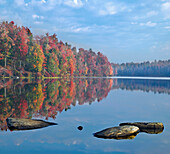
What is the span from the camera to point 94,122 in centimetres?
1430

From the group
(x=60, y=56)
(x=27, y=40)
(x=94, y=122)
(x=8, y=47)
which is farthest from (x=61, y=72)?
(x=94, y=122)

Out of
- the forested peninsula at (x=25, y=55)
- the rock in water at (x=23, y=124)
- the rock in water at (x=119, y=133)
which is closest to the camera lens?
the rock in water at (x=119, y=133)

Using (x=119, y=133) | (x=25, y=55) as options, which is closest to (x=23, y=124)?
(x=119, y=133)

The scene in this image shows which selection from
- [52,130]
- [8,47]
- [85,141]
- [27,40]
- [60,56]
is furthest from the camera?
[60,56]

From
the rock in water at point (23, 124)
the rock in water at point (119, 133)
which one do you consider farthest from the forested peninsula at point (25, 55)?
the rock in water at point (119, 133)

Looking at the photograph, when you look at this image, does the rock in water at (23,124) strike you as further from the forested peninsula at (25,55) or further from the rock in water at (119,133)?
the forested peninsula at (25,55)

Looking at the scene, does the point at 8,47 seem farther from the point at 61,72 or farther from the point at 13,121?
the point at 13,121

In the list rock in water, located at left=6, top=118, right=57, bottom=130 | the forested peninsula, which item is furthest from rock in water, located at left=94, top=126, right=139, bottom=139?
the forested peninsula

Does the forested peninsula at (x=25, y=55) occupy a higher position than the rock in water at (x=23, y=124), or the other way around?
the forested peninsula at (x=25, y=55)

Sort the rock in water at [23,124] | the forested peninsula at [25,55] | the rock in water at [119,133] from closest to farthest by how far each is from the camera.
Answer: the rock in water at [119,133] < the rock in water at [23,124] < the forested peninsula at [25,55]

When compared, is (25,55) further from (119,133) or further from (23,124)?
(119,133)

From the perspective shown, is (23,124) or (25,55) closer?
(23,124)

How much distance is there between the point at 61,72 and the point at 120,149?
327 feet

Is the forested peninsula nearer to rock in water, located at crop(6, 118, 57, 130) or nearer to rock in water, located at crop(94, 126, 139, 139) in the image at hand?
rock in water, located at crop(6, 118, 57, 130)
